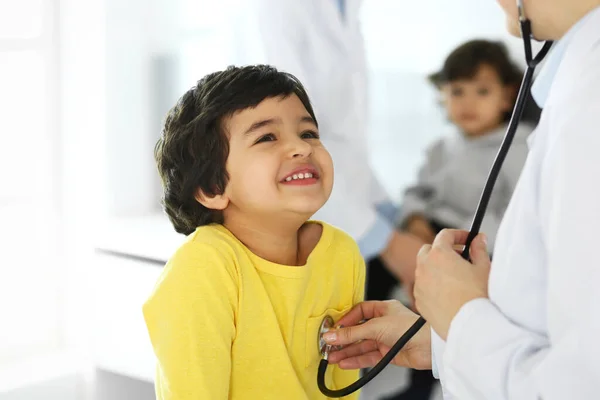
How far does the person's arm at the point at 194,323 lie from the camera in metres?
1.12

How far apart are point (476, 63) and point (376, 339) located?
3.34ft

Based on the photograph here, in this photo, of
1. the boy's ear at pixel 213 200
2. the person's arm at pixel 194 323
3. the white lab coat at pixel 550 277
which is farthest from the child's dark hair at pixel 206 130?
the white lab coat at pixel 550 277

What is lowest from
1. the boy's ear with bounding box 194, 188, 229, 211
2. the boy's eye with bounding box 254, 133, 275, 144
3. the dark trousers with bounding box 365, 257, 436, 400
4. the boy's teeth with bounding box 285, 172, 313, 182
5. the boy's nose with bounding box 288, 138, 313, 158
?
the dark trousers with bounding box 365, 257, 436, 400

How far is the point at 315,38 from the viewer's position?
75.7 inches

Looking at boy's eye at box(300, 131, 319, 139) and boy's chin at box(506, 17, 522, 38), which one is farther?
boy's eye at box(300, 131, 319, 139)

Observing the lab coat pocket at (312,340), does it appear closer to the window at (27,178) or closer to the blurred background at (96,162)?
the blurred background at (96,162)

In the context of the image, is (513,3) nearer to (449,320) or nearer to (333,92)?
(449,320)

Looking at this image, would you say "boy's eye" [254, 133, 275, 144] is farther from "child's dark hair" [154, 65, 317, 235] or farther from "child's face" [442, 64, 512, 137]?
"child's face" [442, 64, 512, 137]

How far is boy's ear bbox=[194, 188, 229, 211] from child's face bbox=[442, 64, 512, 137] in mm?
974

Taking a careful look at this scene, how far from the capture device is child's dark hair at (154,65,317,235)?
1.26 meters

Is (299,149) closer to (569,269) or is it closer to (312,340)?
(312,340)

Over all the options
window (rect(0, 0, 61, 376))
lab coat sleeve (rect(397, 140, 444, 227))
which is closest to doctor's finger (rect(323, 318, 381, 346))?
lab coat sleeve (rect(397, 140, 444, 227))

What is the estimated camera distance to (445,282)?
2.97 ft

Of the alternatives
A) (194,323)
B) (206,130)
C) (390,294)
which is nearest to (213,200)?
(206,130)
